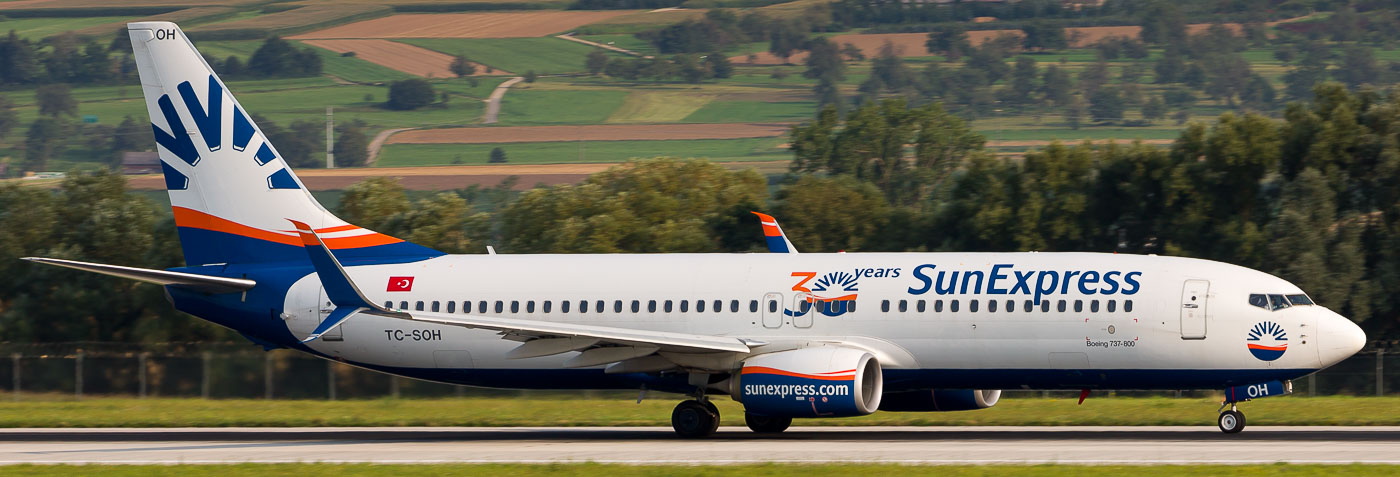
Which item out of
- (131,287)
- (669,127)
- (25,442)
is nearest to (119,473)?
(25,442)

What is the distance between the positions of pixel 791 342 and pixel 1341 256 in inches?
1206

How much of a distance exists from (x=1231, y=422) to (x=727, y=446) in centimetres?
868

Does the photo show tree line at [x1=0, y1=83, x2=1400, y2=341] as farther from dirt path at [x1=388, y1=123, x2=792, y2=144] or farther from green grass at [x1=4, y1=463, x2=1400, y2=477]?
dirt path at [x1=388, y1=123, x2=792, y2=144]

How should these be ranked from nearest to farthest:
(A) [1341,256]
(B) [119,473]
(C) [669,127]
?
(B) [119,473], (A) [1341,256], (C) [669,127]

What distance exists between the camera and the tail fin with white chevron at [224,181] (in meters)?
34.9

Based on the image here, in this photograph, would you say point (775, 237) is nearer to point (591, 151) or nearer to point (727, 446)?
point (727, 446)

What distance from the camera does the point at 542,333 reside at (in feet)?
95.3

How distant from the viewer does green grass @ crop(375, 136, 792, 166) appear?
176 metres

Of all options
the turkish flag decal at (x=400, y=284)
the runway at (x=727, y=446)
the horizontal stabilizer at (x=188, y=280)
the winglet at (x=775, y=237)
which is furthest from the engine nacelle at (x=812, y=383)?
the horizontal stabilizer at (x=188, y=280)

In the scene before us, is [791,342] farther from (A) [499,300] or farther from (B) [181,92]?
(B) [181,92]

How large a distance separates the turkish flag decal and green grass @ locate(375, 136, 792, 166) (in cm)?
13845

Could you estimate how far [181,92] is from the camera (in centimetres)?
3500

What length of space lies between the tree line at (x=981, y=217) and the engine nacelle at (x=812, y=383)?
94.4 ft

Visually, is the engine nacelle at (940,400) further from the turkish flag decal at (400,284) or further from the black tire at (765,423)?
the turkish flag decal at (400,284)
